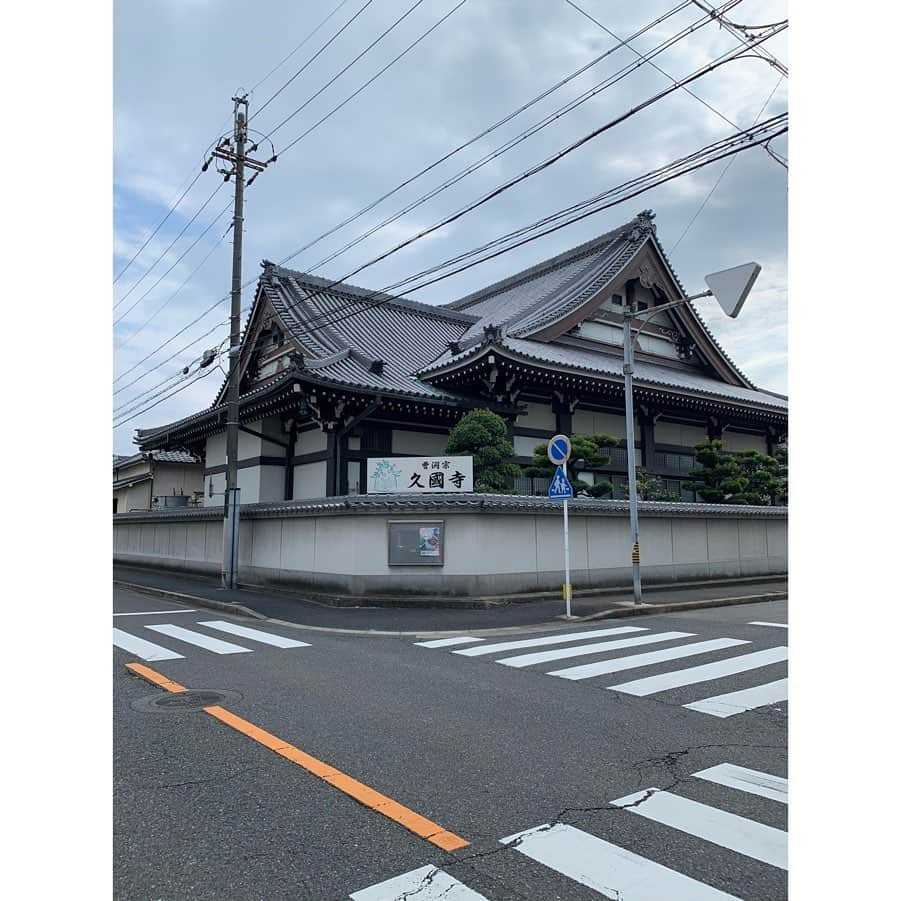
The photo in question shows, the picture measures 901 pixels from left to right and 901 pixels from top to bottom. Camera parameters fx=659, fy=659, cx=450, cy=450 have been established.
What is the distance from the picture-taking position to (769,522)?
19.4 meters

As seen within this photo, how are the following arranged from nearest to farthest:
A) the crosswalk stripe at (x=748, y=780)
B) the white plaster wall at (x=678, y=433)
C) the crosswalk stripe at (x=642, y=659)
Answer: the crosswalk stripe at (x=748, y=780), the crosswalk stripe at (x=642, y=659), the white plaster wall at (x=678, y=433)

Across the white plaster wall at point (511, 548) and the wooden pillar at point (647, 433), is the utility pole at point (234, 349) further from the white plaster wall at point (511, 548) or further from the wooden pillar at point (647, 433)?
the wooden pillar at point (647, 433)

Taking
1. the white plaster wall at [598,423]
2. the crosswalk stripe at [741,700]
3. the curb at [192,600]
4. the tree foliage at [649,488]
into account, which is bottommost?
the curb at [192,600]

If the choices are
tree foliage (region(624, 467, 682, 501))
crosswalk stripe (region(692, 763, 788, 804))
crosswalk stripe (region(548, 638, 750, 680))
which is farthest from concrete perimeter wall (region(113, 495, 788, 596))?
crosswalk stripe (region(692, 763, 788, 804))

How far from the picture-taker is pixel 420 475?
13758 mm

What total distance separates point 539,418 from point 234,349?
8306 mm

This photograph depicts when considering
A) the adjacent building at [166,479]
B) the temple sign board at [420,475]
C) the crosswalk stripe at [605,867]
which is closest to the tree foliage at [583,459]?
the temple sign board at [420,475]

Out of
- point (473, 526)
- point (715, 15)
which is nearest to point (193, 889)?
point (715, 15)

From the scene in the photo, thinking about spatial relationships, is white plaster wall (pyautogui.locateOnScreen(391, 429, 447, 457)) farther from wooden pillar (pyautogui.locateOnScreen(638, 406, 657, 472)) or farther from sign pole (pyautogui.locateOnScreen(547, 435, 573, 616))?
wooden pillar (pyautogui.locateOnScreen(638, 406, 657, 472))

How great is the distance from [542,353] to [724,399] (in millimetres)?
6095

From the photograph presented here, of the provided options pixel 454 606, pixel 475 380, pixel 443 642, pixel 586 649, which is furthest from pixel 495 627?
pixel 475 380

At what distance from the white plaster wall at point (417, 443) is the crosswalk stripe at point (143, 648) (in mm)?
8900

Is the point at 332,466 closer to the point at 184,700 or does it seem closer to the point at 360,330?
the point at 360,330

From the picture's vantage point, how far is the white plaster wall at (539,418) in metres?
18.3
